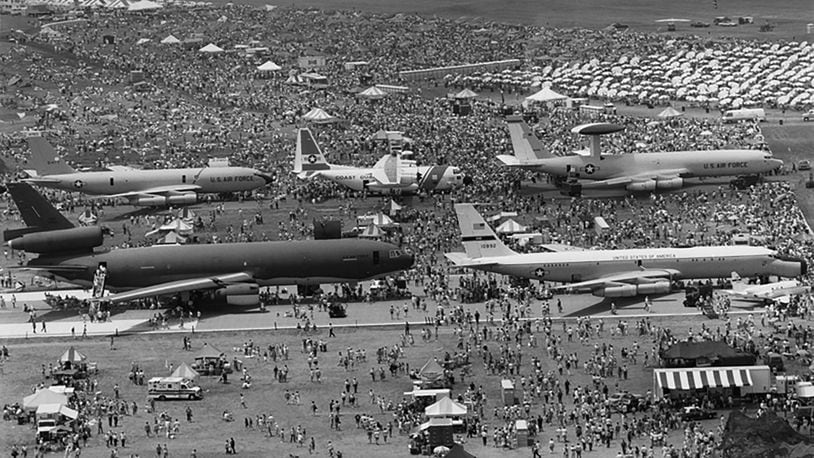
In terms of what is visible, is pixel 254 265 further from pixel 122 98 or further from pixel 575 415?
pixel 122 98

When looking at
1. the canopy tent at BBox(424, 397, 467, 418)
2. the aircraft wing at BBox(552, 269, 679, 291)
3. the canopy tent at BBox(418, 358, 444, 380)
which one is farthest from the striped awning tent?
the aircraft wing at BBox(552, 269, 679, 291)

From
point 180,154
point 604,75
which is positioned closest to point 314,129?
point 180,154

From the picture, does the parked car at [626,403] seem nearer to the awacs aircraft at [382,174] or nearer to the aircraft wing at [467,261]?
the aircraft wing at [467,261]

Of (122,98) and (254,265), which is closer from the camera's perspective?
(254,265)

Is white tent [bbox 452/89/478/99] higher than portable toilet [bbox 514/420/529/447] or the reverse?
higher

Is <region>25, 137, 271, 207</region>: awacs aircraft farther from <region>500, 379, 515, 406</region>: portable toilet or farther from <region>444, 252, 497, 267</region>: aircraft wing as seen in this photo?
<region>500, 379, 515, 406</region>: portable toilet

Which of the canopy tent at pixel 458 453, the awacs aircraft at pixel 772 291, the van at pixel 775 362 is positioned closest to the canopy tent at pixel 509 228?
the awacs aircraft at pixel 772 291
